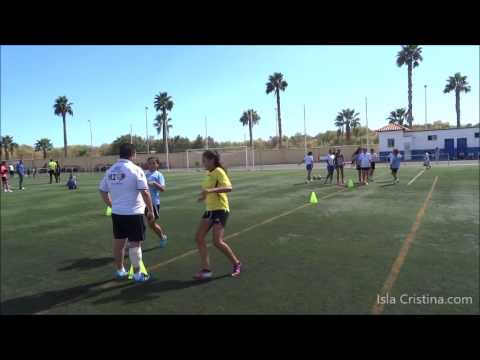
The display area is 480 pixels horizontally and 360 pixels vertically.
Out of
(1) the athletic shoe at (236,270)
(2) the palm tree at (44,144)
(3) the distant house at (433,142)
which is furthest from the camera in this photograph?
(2) the palm tree at (44,144)

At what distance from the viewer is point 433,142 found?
143 feet

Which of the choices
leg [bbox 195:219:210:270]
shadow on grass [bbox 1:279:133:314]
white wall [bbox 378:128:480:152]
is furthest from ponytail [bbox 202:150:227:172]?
white wall [bbox 378:128:480:152]

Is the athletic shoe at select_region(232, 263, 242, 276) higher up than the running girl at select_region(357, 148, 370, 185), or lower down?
lower down

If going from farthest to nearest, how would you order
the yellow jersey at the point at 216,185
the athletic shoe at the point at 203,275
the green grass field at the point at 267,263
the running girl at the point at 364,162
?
the running girl at the point at 364,162, the athletic shoe at the point at 203,275, the yellow jersey at the point at 216,185, the green grass field at the point at 267,263

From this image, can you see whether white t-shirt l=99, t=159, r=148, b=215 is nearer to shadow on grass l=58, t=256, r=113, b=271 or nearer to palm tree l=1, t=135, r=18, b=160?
shadow on grass l=58, t=256, r=113, b=271

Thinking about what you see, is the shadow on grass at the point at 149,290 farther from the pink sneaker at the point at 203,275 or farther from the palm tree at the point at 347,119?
the palm tree at the point at 347,119

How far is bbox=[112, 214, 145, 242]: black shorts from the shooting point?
5.09 m

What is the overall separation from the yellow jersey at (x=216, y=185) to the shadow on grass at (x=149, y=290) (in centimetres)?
102

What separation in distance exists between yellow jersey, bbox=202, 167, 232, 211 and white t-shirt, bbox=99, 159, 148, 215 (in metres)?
0.86

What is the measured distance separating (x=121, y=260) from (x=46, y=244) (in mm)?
3357

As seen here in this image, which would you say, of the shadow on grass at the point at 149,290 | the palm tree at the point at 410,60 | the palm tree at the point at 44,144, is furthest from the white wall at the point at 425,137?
Result: the palm tree at the point at 44,144

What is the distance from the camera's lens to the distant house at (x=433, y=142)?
41656mm
